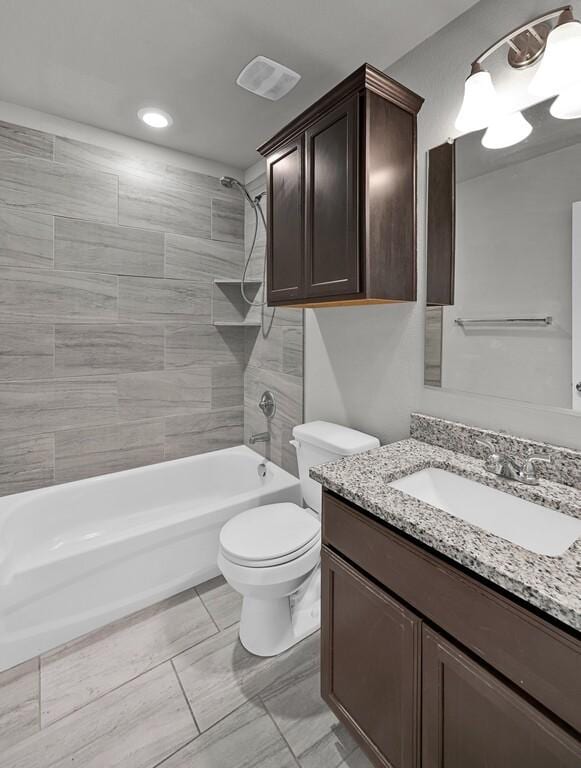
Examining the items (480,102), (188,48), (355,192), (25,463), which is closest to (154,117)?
(188,48)

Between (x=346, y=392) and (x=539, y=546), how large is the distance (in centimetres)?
112

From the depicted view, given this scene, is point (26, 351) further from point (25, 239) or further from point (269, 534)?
point (269, 534)

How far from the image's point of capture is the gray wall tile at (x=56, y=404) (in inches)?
85.4

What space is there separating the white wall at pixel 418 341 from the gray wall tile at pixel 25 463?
1.58 m

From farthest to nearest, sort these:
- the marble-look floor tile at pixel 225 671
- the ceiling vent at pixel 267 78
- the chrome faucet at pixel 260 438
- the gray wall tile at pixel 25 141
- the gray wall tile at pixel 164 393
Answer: the chrome faucet at pixel 260 438 < the gray wall tile at pixel 164 393 < the gray wall tile at pixel 25 141 < the ceiling vent at pixel 267 78 < the marble-look floor tile at pixel 225 671

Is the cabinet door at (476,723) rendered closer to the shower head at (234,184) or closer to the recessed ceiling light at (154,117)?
the recessed ceiling light at (154,117)

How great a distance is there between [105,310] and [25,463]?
3.26 feet

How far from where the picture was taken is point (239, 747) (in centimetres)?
130

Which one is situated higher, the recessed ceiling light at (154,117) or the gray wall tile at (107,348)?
the recessed ceiling light at (154,117)

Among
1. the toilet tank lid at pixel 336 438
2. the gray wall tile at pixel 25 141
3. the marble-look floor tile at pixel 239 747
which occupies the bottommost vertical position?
the marble-look floor tile at pixel 239 747

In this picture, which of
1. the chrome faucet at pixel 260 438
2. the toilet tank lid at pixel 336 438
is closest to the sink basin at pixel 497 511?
the toilet tank lid at pixel 336 438

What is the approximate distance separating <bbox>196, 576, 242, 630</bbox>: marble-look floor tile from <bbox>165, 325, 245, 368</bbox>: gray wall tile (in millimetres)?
1390

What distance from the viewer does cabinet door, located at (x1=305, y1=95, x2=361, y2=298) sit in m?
1.42

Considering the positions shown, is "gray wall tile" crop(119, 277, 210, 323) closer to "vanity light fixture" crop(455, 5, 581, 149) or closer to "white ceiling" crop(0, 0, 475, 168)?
"white ceiling" crop(0, 0, 475, 168)
